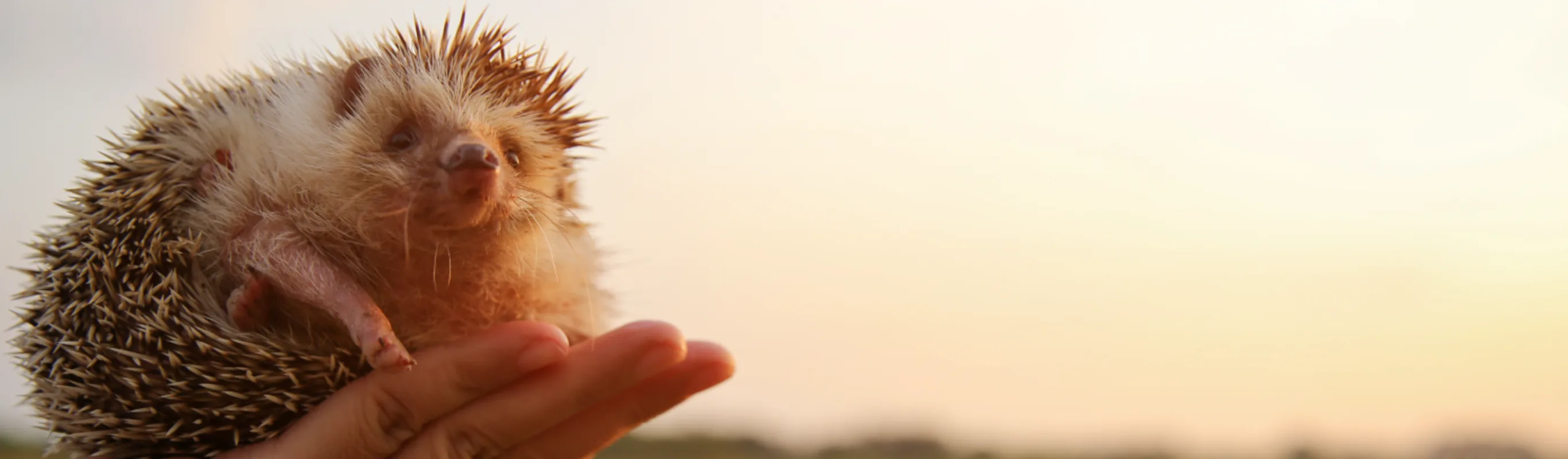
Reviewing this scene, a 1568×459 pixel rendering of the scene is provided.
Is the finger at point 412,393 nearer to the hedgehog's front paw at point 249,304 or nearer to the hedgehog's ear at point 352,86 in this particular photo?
the hedgehog's front paw at point 249,304

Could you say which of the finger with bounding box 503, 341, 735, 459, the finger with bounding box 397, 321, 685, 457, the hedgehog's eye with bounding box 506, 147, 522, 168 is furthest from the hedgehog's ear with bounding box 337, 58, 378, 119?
the finger with bounding box 503, 341, 735, 459

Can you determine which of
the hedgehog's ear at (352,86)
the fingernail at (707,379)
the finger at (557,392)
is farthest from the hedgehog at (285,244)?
the fingernail at (707,379)

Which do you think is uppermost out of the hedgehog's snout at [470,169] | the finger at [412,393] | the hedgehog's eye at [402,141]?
the hedgehog's eye at [402,141]

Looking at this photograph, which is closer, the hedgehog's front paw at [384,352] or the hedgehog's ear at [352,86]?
the hedgehog's front paw at [384,352]

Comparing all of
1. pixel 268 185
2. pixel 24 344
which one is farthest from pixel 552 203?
pixel 24 344

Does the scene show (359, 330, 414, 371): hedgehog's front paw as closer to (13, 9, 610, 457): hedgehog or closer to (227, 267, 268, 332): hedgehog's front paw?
(13, 9, 610, 457): hedgehog

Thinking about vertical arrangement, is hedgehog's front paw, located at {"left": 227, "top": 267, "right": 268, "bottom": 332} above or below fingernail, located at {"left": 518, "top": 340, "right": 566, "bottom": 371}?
below

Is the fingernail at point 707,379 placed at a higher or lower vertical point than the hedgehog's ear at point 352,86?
lower
